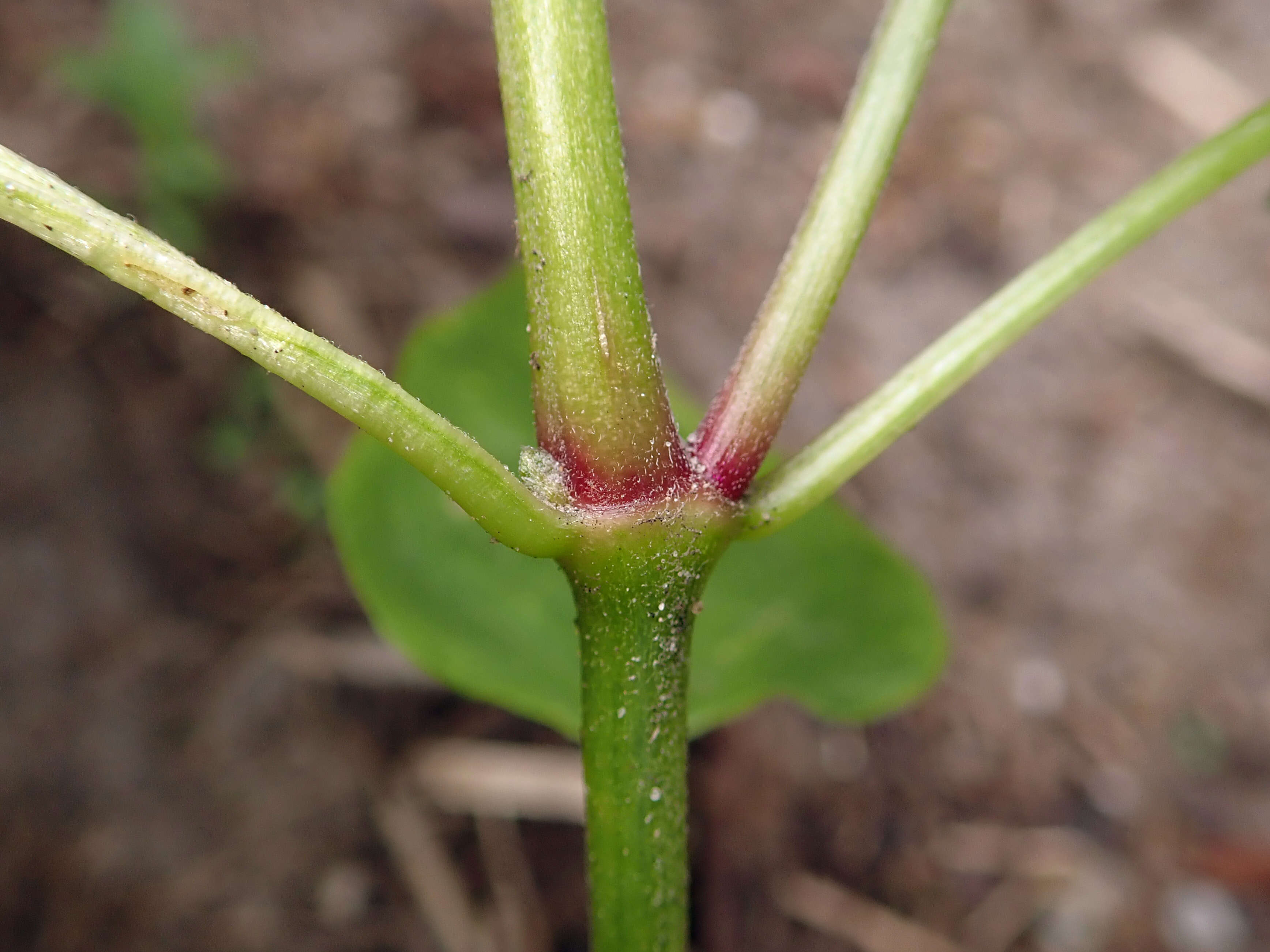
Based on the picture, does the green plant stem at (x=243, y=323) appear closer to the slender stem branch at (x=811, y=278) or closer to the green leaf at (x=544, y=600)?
the slender stem branch at (x=811, y=278)

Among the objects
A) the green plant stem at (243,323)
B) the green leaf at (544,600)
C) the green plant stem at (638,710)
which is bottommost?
the green plant stem at (638,710)

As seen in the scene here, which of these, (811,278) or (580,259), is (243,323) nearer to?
(580,259)

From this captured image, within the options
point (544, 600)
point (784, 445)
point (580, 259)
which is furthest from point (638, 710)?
point (784, 445)

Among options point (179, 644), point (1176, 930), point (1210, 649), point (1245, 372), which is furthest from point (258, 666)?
point (1245, 372)

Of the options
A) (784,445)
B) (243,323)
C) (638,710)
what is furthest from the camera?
(784,445)

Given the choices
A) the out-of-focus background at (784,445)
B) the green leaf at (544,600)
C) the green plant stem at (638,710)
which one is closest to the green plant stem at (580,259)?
the green plant stem at (638,710)

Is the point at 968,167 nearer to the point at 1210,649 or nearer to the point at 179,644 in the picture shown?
the point at 1210,649
